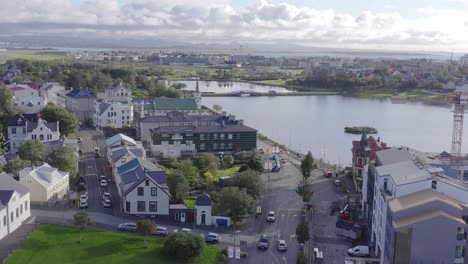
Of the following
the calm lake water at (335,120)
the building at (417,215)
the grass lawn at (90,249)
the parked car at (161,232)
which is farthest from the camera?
the calm lake water at (335,120)

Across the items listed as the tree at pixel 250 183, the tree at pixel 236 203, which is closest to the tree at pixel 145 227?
the tree at pixel 236 203

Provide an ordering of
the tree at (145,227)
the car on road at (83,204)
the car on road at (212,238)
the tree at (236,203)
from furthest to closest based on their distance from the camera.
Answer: the car on road at (83,204) → the tree at (236,203) → the car on road at (212,238) → the tree at (145,227)

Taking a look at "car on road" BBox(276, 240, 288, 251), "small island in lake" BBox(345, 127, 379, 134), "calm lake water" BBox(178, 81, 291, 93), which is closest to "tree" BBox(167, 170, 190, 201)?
"car on road" BBox(276, 240, 288, 251)

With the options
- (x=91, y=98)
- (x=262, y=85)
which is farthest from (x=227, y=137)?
(x=262, y=85)

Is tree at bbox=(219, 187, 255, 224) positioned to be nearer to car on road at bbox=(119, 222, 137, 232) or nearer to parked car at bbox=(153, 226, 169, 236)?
parked car at bbox=(153, 226, 169, 236)

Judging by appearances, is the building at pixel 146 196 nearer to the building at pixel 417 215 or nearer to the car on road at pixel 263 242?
the car on road at pixel 263 242

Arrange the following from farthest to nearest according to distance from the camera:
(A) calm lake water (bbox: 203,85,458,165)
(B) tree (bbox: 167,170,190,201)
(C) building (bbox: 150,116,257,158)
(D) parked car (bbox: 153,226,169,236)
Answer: (A) calm lake water (bbox: 203,85,458,165) → (C) building (bbox: 150,116,257,158) → (B) tree (bbox: 167,170,190,201) → (D) parked car (bbox: 153,226,169,236)

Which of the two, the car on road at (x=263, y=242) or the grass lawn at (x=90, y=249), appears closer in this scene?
the grass lawn at (x=90, y=249)
